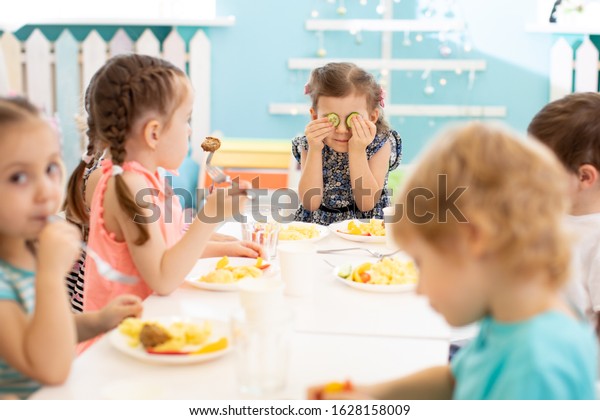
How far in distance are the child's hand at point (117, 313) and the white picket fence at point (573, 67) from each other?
3584 millimetres

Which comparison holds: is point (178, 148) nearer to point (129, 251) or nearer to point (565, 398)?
point (129, 251)

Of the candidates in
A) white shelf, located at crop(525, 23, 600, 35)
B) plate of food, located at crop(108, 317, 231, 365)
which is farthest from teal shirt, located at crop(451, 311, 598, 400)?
white shelf, located at crop(525, 23, 600, 35)

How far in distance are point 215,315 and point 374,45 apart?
332cm

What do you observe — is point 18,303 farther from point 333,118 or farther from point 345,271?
point 333,118

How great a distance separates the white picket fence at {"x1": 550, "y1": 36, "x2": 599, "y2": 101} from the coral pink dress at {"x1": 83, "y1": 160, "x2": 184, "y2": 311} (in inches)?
131

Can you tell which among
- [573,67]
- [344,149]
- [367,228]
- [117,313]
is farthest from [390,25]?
[117,313]

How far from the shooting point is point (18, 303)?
907mm

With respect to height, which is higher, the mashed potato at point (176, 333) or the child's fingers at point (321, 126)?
the child's fingers at point (321, 126)

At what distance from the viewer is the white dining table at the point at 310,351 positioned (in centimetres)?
86

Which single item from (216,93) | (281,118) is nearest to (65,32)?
(216,93)

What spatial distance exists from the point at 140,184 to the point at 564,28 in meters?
3.38

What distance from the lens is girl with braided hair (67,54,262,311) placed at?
1295 mm

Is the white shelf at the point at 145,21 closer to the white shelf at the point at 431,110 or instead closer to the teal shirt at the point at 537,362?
the white shelf at the point at 431,110

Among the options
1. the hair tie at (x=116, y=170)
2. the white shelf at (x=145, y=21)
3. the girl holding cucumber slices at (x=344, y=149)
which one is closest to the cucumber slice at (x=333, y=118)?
the girl holding cucumber slices at (x=344, y=149)
